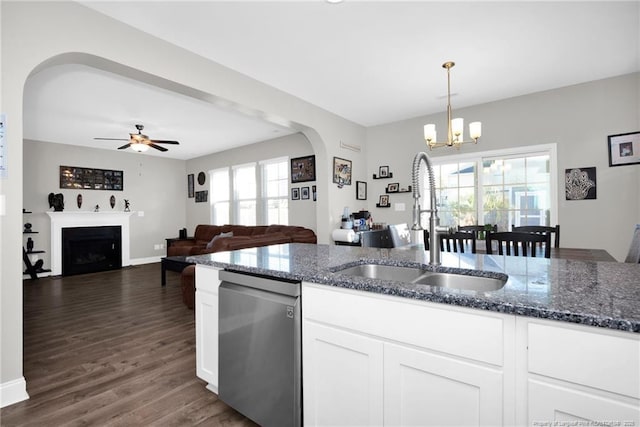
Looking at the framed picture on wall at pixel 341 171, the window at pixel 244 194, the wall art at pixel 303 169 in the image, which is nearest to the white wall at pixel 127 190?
the window at pixel 244 194

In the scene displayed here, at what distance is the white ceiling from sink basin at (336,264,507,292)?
6.43 ft

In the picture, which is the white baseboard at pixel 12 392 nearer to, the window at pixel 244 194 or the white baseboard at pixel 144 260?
the window at pixel 244 194

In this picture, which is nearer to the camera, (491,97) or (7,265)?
(7,265)

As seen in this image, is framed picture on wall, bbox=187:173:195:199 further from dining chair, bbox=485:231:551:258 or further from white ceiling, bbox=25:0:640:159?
dining chair, bbox=485:231:551:258

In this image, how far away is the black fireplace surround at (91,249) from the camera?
608cm

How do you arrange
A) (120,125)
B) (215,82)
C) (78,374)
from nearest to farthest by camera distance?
(78,374), (215,82), (120,125)

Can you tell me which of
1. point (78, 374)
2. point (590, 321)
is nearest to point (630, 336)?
point (590, 321)

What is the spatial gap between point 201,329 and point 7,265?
119 centimetres

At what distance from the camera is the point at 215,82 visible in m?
3.13

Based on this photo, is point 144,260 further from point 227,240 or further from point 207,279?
point 207,279

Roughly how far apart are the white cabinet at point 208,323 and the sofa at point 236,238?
2054 millimetres

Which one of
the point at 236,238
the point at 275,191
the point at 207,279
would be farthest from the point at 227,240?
the point at 275,191

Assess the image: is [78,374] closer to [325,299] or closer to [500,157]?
[325,299]

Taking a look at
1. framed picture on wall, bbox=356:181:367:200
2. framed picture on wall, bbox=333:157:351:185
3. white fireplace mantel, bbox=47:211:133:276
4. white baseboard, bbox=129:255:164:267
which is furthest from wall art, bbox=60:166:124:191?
framed picture on wall, bbox=356:181:367:200
